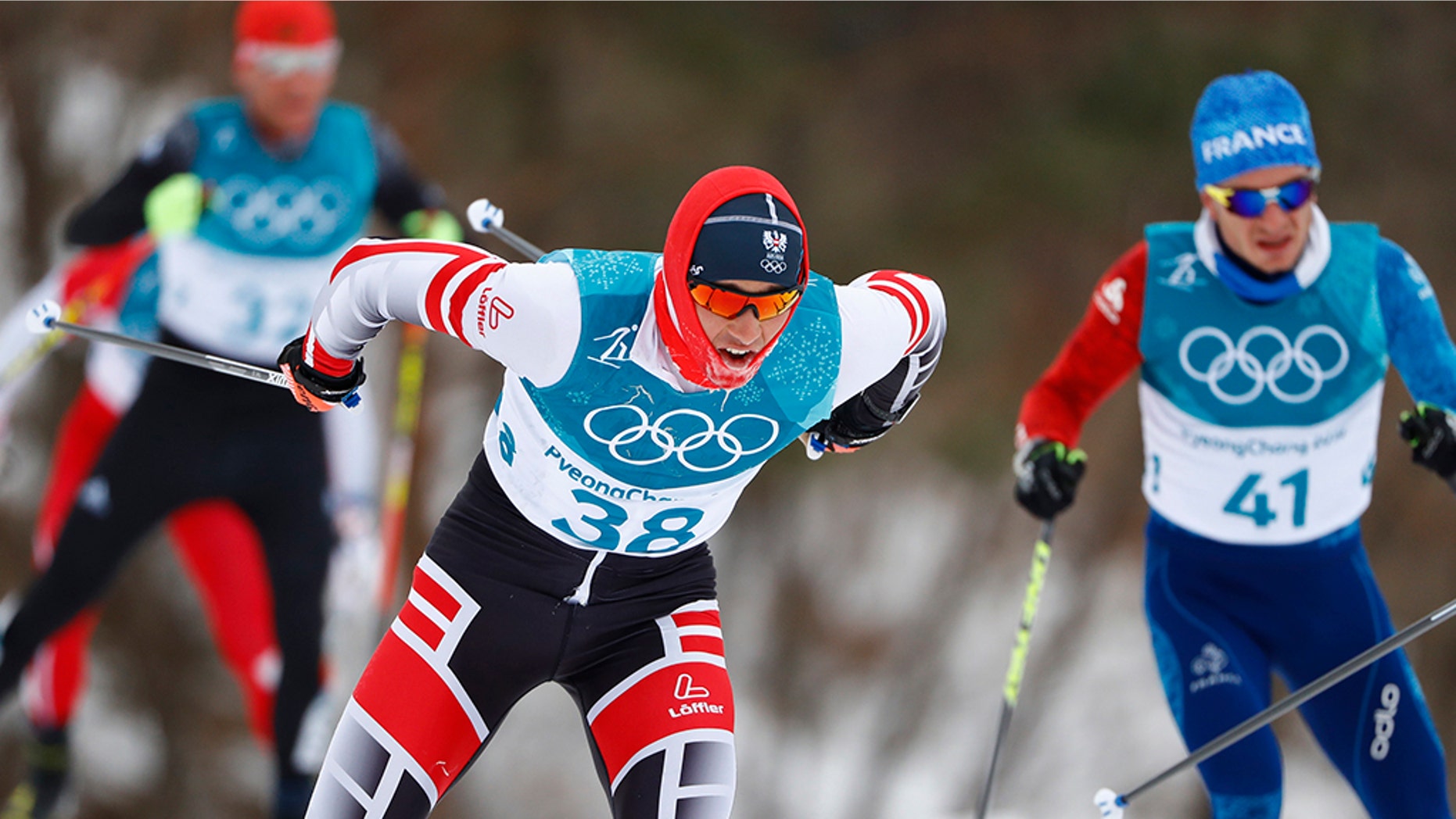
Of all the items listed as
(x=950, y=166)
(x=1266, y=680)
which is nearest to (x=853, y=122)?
(x=950, y=166)

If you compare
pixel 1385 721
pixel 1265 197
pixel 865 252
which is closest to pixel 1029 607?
pixel 1385 721

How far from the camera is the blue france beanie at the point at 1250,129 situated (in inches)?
132

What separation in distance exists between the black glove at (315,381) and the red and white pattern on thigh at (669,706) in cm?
71

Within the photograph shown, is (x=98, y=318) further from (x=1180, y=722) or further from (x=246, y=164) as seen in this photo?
(x=1180, y=722)

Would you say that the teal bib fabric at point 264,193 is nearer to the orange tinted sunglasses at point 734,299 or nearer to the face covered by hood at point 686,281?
the face covered by hood at point 686,281

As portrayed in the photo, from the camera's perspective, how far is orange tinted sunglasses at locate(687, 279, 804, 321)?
256 cm

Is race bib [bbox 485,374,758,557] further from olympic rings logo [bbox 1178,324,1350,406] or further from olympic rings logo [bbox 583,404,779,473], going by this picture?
olympic rings logo [bbox 1178,324,1350,406]

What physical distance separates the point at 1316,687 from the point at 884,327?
1195mm

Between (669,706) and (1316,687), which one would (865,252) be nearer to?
(1316,687)

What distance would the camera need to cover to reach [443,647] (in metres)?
2.88

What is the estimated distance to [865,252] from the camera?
398 inches

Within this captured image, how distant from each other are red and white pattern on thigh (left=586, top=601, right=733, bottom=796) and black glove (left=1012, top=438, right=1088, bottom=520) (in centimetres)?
100

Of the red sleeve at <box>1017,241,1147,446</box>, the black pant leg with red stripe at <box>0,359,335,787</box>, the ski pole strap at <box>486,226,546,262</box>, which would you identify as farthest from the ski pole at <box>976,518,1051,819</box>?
the black pant leg with red stripe at <box>0,359,335,787</box>

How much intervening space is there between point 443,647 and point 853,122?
810 cm
